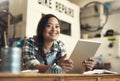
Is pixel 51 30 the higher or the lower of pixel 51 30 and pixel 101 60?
the higher

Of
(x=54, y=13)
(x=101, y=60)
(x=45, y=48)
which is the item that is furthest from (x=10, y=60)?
(x=101, y=60)

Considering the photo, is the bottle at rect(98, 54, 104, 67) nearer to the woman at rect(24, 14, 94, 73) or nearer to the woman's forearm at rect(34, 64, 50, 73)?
the woman at rect(24, 14, 94, 73)

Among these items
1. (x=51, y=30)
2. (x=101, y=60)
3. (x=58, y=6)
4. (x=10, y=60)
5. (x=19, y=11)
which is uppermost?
(x=58, y=6)

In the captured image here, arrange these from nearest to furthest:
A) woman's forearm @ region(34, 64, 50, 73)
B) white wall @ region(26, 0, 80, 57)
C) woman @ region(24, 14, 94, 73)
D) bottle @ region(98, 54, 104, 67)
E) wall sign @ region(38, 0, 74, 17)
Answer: woman's forearm @ region(34, 64, 50, 73) < woman @ region(24, 14, 94, 73) < white wall @ region(26, 0, 80, 57) < wall sign @ region(38, 0, 74, 17) < bottle @ region(98, 54, 104, 67)

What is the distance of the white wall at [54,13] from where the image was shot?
2340mm

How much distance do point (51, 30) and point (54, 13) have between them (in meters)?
1.40

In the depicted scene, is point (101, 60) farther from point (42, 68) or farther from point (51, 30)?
point (42, 68)

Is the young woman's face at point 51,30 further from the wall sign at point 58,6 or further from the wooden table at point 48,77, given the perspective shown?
the wall sign at point 58,6

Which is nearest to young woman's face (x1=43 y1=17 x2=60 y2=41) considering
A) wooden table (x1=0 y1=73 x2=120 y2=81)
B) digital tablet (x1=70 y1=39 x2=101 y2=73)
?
digital tablet (x1=70 y1=39 x2=101 y2=73)

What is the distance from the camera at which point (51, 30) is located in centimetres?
135

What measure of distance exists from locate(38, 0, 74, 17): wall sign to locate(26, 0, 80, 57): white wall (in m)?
0.02

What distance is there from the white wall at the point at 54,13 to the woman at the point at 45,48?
96 centimetres

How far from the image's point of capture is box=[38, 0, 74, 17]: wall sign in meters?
2.58

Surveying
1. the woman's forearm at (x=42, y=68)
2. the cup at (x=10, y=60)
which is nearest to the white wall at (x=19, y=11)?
the woman's forearm at (x=42, y=68)
